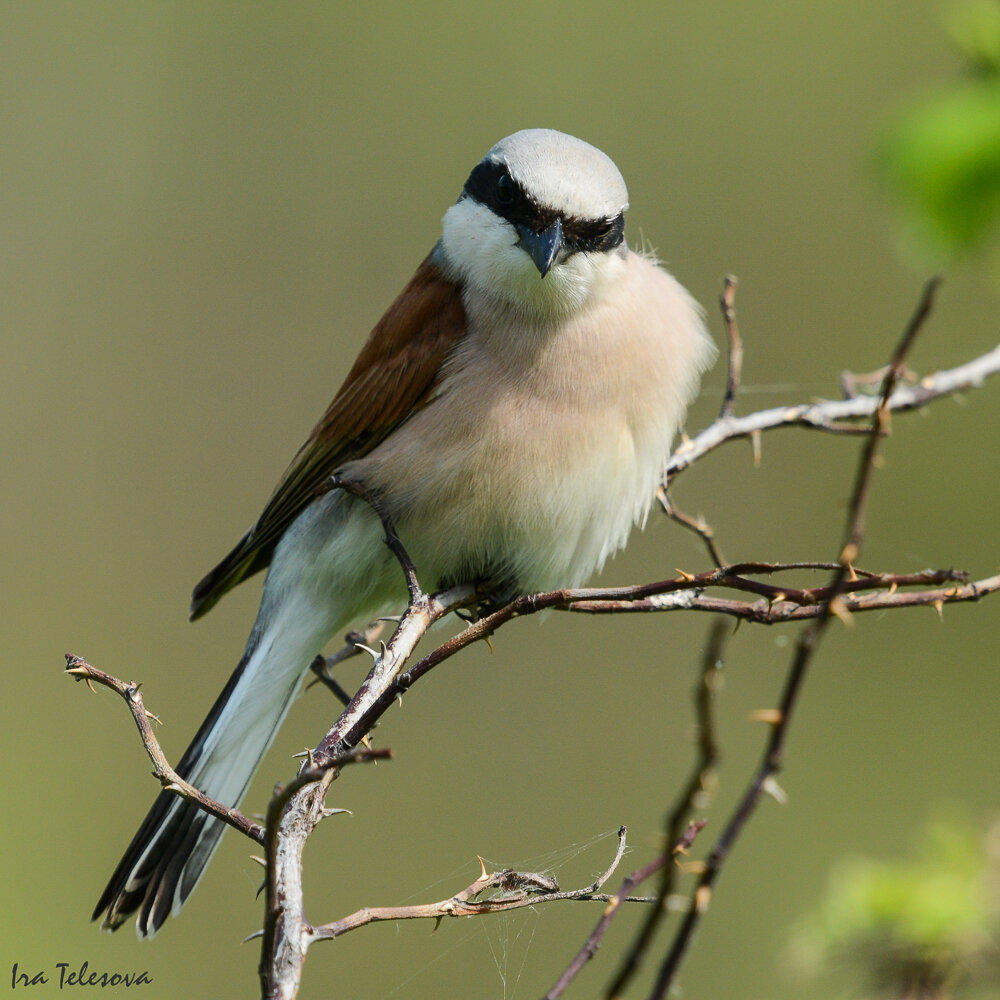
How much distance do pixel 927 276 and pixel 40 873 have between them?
486 centimetres

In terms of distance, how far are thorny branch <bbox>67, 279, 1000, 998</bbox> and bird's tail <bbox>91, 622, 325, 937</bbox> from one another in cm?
36

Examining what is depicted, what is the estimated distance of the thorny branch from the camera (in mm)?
993

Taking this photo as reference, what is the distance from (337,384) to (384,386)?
303 cm

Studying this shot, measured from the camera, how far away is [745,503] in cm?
539

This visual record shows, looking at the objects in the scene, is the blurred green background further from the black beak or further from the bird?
the black beak

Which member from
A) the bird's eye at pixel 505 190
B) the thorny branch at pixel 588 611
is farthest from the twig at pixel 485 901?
the bird's eye at pixel 505 190

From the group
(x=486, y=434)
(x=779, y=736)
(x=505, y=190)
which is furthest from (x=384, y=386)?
(x=779, y=736)

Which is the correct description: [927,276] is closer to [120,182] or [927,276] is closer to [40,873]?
[40,873]

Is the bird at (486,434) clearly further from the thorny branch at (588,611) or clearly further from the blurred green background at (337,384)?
the blurred green background at (337,384)

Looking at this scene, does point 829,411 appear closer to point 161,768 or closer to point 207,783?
point 207,783

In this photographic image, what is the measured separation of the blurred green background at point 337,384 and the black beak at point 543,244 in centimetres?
216

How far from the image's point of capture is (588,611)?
2.01 metres

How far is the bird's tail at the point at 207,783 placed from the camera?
245 centimetres

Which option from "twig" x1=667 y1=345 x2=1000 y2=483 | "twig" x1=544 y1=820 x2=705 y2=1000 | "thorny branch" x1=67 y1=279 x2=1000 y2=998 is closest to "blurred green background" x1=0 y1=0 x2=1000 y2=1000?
"twig" x1=667 y1=345 x2=1000 y2=483
